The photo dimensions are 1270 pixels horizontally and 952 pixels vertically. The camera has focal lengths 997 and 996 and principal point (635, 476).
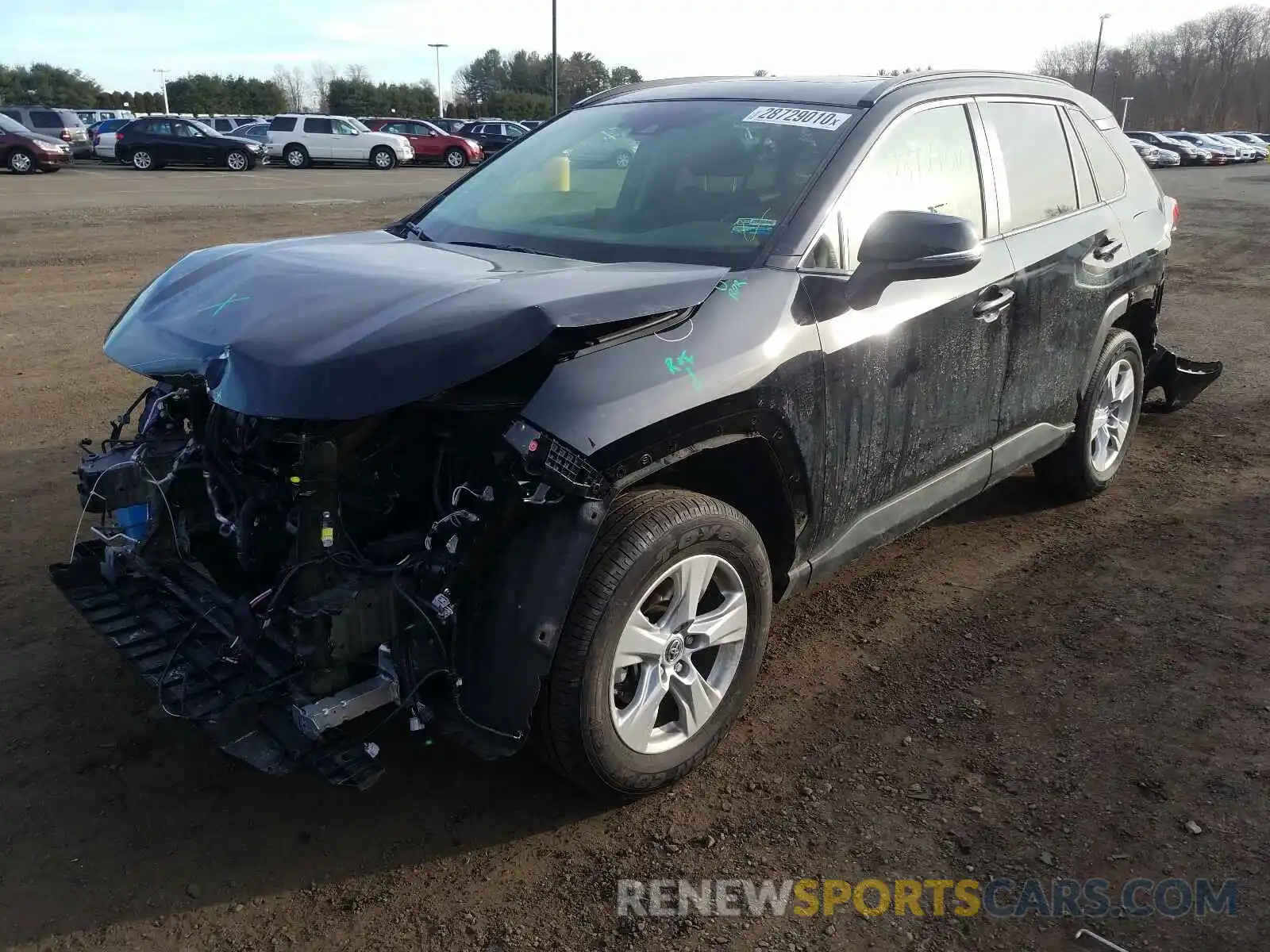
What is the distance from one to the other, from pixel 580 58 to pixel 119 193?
61287 mm

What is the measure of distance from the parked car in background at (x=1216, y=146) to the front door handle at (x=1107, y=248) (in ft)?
172

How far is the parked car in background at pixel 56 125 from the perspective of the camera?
29.0 meters

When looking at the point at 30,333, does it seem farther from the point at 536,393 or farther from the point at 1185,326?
the point at 1185,326

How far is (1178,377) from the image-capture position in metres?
6.30

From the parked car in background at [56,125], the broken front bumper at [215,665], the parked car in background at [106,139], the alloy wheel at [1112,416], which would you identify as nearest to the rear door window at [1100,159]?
the alloy wheel at [1112,416]

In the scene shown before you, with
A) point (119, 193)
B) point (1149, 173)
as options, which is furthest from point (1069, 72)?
point (1149, 173)

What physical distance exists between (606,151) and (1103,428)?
296cm

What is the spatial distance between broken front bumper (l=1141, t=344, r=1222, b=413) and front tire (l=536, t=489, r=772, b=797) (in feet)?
14.2

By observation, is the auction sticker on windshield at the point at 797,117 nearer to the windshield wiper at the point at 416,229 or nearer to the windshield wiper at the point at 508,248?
the windshield wiper at the point at 508,248

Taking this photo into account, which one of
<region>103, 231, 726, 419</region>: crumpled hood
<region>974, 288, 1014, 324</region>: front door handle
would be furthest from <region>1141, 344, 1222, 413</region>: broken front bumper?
<region>103, 231, 726, 419</region>: crumpled hood

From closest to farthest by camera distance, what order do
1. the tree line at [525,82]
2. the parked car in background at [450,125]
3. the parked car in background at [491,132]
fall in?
the parked car in background at [491,132], the parked car in background at [450,125], the tree line at [525,82]

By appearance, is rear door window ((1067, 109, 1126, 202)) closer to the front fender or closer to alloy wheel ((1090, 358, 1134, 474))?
alloy wheel ((1090, 358, 1134, 474))

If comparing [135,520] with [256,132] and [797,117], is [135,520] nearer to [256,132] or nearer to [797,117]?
[797,117]

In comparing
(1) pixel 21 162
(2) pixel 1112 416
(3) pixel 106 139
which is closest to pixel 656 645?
(2) pixel 1112 416
